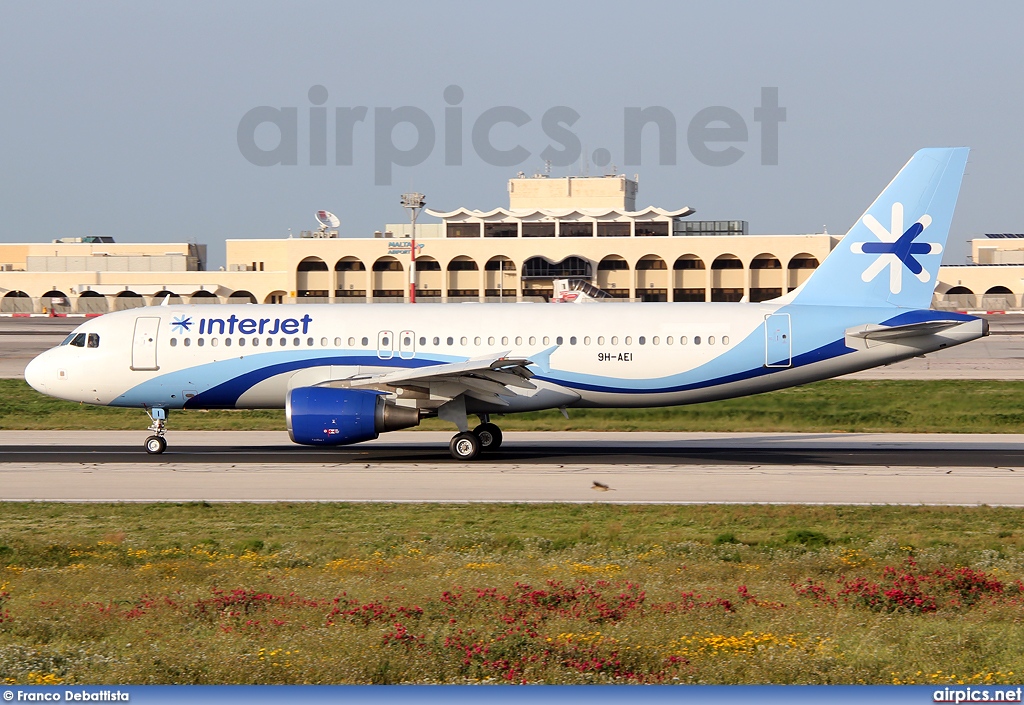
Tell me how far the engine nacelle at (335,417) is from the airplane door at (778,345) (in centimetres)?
971

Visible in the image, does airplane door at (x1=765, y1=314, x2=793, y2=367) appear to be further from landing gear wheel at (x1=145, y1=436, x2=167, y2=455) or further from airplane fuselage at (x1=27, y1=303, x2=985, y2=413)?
landing gear wheel at (x1=145, y1=436, x2=167, y2=455)

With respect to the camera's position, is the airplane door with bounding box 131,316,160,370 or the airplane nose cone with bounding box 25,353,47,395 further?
the airplane nose cone with bounding box 25,353,47,395

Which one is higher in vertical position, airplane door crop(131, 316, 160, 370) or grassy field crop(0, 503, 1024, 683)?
airplane door crop(131, 316, 160, 370)

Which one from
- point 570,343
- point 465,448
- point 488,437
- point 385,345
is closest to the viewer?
point 465,448

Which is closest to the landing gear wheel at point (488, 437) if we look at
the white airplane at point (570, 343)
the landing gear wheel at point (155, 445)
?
the white airplane at point (570, 343)

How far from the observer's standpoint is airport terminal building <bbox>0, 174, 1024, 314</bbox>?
11788 centimetres

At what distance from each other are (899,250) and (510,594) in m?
19.8

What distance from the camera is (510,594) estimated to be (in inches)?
520

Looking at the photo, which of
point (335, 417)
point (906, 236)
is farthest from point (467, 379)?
point (906, 236)

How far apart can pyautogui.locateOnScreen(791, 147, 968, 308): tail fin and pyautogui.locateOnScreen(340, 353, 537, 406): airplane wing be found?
8.83 meters

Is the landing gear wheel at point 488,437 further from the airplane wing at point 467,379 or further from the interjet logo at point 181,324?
the interjet logo at point 181,324

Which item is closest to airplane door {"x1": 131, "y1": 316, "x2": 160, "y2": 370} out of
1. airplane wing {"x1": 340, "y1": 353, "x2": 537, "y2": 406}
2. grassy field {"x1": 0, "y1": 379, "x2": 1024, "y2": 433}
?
airplane wing {"x1": 340, "y1": 353, "x2": 537, "y2": 406}

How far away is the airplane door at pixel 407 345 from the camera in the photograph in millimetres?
28750

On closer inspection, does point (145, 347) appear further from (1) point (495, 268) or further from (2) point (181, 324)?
(1) point (495, 268)
